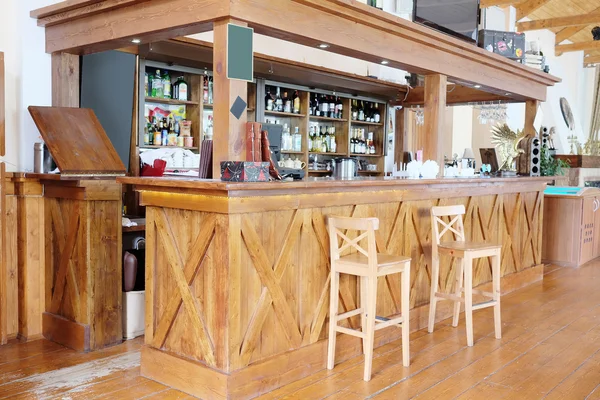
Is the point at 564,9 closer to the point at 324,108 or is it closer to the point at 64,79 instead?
the point at 324,108

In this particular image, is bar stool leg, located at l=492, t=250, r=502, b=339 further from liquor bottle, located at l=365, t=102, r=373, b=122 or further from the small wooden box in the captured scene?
liquor bottle, located at l=365, t=102, r=373, b=122

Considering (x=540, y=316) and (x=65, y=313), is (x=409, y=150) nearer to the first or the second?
(x=540, y=316)

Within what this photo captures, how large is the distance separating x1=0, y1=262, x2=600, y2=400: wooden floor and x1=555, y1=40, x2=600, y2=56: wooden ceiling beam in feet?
37.1

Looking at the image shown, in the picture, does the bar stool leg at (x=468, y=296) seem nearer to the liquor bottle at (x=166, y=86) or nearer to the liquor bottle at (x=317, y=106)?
the liquor bottle at (x=166, y=86)

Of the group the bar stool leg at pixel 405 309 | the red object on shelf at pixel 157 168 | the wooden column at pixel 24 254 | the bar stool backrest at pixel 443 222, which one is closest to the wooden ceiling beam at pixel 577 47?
the bar stool backrest at pixel 443 222

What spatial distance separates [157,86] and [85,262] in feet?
7.08

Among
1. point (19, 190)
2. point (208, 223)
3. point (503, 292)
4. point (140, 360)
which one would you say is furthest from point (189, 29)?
point (503, 292)

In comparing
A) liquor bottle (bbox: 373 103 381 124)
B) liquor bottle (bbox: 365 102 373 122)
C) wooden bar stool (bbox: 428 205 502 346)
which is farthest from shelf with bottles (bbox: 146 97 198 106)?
liquor bottle (bbox: 373 103 381 124)

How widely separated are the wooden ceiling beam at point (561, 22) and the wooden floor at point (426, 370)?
9267 millimetres

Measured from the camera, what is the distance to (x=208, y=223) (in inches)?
127

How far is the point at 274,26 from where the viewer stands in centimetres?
350

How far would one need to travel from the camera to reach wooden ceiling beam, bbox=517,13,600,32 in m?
12.2

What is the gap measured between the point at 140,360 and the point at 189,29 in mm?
2034

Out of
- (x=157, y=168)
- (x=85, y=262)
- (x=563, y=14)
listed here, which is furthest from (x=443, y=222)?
(x=563, y=14)
